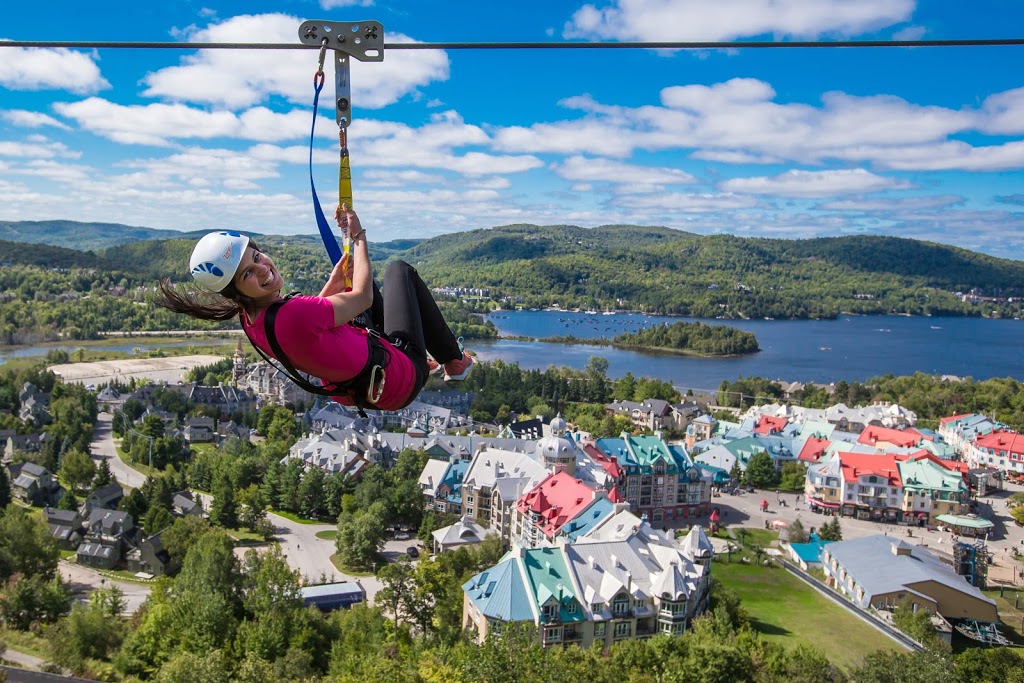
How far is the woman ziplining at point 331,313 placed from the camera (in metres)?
1.75

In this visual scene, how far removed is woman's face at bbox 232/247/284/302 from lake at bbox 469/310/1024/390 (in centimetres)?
3090

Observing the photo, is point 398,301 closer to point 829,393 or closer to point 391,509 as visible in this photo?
point 391,509

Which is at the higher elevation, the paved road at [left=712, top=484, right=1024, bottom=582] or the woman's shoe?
the woman's shoe

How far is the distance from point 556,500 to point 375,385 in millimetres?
10894

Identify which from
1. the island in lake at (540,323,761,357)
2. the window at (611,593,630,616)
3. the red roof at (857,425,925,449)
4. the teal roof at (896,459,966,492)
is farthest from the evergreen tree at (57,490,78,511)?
the island in lake at (540,323,761,357)

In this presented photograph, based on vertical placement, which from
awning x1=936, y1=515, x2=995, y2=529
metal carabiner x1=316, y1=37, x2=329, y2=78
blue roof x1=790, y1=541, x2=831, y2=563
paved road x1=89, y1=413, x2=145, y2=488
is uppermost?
metal carabiner x1=316, y1=37, x2=329, y2=78

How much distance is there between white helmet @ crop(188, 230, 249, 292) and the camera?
67.2 inches

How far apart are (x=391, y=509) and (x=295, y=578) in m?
4.45

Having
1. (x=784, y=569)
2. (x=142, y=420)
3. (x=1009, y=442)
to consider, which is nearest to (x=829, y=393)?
(x=1009, y=442)

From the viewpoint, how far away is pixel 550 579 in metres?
9.36

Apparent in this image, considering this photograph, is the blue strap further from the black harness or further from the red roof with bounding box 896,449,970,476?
the red roof with bounding box 896,449,970,476

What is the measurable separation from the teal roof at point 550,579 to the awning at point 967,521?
29.1 ft

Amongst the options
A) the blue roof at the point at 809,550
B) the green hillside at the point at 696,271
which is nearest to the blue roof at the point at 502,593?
the blue roof at the point at 809,550

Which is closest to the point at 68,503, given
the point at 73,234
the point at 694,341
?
the point at 694,341
